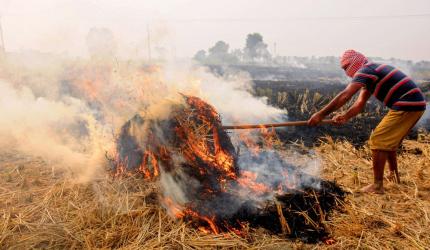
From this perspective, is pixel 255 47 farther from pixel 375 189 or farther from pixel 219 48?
pixel 375 189

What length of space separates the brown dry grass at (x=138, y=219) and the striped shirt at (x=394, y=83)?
117cm

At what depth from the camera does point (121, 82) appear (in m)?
6.03

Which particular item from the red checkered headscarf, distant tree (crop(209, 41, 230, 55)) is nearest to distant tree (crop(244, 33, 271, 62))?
distant tree (crop(209, 41, 230, 55))

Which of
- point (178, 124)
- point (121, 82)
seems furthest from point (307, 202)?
point (121, 82)

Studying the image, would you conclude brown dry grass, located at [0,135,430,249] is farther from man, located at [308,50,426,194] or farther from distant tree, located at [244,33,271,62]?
distant tree, located at [244,33,271,62]

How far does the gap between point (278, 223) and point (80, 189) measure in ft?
8.99

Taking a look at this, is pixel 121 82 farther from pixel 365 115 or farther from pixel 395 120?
pixel 365 115

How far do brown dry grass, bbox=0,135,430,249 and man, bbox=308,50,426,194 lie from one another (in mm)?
584

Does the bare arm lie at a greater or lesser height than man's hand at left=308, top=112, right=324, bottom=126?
greater

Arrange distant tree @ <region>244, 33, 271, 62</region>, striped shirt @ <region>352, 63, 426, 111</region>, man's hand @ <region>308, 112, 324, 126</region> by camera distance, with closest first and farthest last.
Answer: striped shirt @ <region>352, 63, 426, 111</region>, man's hand @ <region>308, 112, 324, 126</region>, distant tree @ <region>244, 33, 271, 62</region>

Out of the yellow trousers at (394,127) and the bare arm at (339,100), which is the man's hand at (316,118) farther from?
the yellow trousers at (394,127)

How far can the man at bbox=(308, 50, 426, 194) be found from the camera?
4051mm

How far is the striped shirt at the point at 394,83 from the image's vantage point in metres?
4.04

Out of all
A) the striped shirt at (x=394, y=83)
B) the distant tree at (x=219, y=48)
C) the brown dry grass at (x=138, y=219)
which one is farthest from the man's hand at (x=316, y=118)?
the distant tree at (x=219, y=48)
